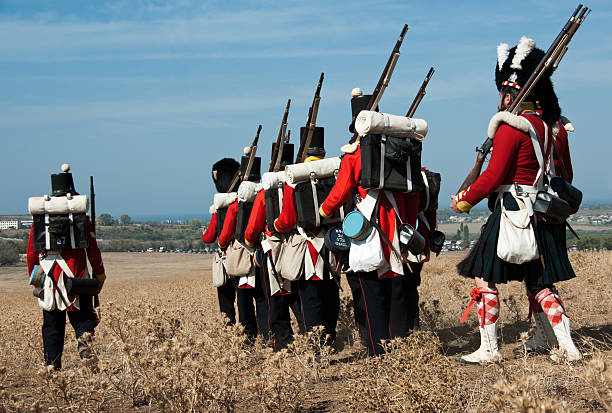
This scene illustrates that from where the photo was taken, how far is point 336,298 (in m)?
7.86

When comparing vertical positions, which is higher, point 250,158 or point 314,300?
point 250,158

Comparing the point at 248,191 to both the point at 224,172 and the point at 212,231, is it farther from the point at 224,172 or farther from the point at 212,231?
the point at 224,172

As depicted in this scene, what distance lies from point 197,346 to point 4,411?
4.01ft

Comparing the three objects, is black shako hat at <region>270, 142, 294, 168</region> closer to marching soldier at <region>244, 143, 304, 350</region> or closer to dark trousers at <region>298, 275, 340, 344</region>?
marching soldier at <region>244, 143, 304, 350</region>

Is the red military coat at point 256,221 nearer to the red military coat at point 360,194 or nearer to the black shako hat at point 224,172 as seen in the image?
the black shako hat at point 224,172

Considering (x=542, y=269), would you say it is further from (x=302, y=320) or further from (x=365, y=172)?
(x=302, y=320)

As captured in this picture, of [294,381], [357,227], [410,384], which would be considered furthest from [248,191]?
[410,384]

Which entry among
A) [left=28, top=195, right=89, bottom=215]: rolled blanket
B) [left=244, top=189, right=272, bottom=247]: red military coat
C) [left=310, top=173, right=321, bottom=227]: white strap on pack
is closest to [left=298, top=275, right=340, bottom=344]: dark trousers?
[left=310, top=173, right=321, bottom=227]: white strap on pack

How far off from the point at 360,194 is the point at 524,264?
Result: 57.8 inches

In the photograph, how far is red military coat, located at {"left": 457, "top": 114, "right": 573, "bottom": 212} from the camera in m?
5.59

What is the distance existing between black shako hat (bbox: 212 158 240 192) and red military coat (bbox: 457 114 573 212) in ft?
16.5

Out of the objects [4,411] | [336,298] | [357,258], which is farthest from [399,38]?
[4,411]

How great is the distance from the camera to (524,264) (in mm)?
5699

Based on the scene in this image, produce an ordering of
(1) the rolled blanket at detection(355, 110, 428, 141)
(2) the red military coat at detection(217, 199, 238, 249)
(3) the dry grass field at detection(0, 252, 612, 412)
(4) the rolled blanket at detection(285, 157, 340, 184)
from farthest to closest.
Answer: (2) the red military coat at detection(217, 199, 238, 249) < (4) the rolled blanket at detection(285, 157, 340, 184) < (1) the rolled blanket at detection(355, 110, 428, 141) < (3) the dry grass field at detection(0, 252, 612, 412)
